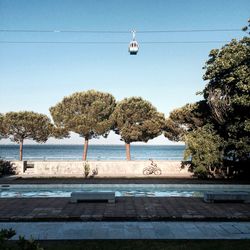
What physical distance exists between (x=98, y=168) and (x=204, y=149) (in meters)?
10.1

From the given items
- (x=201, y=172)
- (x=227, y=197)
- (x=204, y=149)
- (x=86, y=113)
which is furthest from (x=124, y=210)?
(x=86, y=113)

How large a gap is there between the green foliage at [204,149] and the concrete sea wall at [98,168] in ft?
11.8

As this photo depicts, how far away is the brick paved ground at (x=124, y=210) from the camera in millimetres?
12805

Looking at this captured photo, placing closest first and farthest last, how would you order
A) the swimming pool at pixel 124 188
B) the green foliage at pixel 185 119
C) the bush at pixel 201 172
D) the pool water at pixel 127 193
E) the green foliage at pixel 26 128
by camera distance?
the pool water at pixel 127 193, the swimming pool at pixel 124 188, the bush at pixel 201 172, the green foliage at pixel 185 119, the green foliage at pixel 26 128

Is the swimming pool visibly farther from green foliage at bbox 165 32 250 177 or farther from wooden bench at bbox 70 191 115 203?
wooden bench at bbox 70 191 115 203

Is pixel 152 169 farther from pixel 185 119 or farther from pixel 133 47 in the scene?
pixel 133 47

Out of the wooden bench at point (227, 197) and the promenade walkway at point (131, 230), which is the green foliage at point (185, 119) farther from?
the promenade walkway at point (131, 230)

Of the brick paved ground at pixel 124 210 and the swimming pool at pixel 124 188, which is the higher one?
the swimming pool at pixel 124 188

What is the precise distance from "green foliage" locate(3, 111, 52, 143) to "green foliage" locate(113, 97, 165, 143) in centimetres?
977

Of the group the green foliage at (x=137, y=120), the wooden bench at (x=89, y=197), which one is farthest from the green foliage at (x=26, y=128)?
the wooden bench at (x=89, y=197)

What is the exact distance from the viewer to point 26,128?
44.6 meters

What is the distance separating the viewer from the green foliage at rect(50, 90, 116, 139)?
42.1 m
